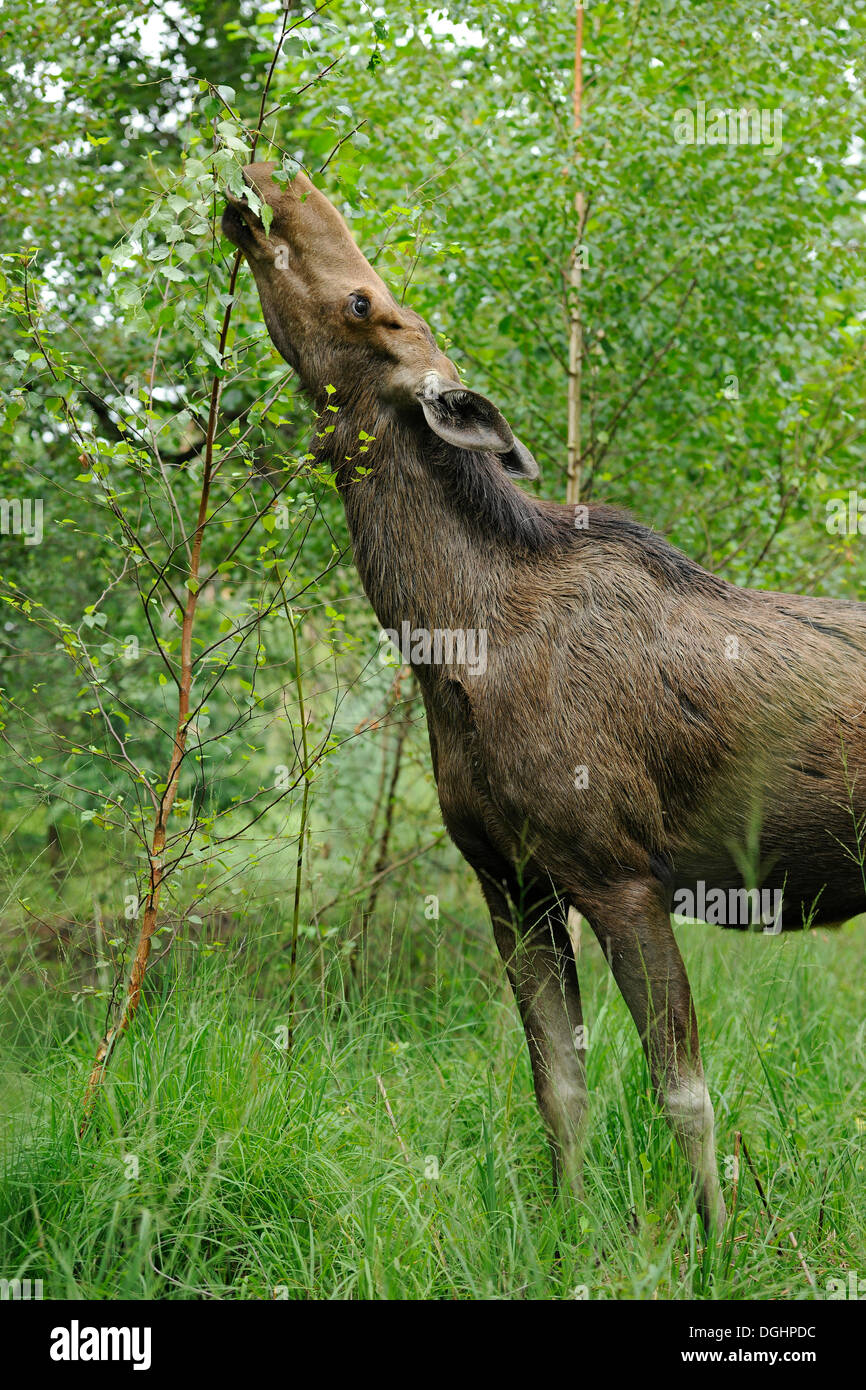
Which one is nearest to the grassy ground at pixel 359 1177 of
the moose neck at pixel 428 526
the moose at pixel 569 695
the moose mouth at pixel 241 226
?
the moose at pixel 569 695

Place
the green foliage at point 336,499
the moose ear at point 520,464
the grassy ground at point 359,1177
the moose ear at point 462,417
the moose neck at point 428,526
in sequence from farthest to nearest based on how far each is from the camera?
the moose ear at point 520,464 → the moose neck at point 428,526 → the moose ear at point 462,417 → the green foliage at point 336,499 → the grassy ground at point 359,1177

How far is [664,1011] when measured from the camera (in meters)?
2.96

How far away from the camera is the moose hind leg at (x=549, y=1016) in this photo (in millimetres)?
3270

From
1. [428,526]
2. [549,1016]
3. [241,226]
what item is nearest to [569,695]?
[428,526]

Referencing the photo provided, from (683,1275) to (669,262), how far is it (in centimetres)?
424

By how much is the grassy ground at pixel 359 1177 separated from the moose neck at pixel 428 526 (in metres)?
1.11

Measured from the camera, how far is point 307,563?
6.21 metres

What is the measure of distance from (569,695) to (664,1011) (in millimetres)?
841

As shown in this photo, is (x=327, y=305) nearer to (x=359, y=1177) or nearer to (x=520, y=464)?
(x=520, y=464)

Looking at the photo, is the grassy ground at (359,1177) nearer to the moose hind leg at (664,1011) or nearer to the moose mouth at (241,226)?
the moose hind leg at (664,1011)
